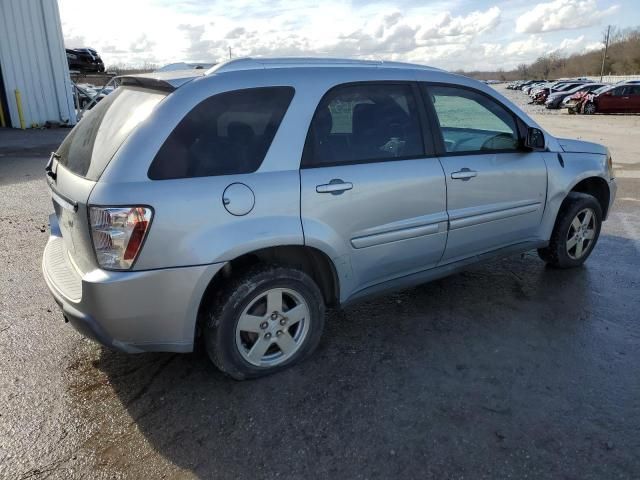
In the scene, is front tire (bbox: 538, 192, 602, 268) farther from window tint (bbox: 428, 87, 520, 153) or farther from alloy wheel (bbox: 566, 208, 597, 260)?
window tint (bbox: 428, 87, 520, 153)

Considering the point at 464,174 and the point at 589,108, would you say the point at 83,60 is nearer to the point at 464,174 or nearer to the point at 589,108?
the point at 589,108

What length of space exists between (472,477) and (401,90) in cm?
239

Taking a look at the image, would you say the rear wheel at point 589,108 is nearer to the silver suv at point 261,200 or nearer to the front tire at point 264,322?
the silver suv at point 261,200

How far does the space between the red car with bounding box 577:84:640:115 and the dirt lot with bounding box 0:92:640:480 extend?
27268 millimetres

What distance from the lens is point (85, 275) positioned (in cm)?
266

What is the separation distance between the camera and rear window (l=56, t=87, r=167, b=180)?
107 inches

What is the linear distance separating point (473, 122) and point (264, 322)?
2434mm

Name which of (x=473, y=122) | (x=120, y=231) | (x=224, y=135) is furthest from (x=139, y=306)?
(x=473, y=122)

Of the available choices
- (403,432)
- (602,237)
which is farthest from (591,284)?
(403,432)

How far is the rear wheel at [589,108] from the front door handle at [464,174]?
28.3 metres

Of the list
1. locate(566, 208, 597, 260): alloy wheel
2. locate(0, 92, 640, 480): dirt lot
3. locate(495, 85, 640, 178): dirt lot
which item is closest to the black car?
locate(495, 85, 640, 178): dirt lot

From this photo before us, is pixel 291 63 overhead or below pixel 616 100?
overhead

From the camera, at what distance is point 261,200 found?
2.78 meters

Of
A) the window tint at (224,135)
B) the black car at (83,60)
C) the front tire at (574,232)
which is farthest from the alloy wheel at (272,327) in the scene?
the black car at (83,60)
